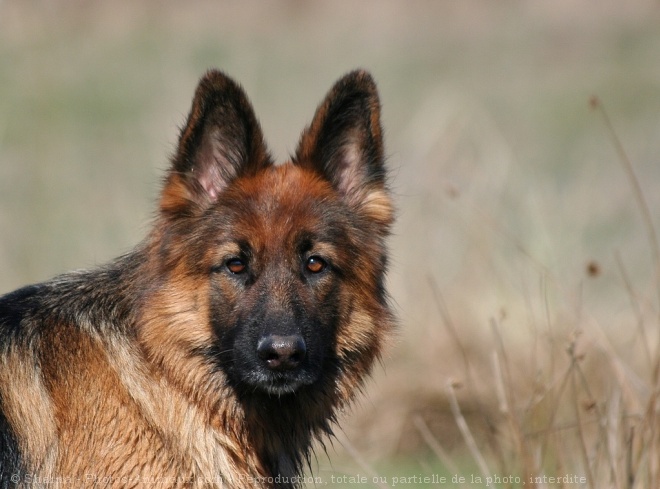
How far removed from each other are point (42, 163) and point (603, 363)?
794cm

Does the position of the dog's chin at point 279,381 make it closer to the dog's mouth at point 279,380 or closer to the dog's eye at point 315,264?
the dog's mouth at point 279,380

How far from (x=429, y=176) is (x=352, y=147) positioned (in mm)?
5593

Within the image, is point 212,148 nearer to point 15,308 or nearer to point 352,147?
point 352,147

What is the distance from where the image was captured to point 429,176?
11.3m

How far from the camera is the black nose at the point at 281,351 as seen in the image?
16.0ft

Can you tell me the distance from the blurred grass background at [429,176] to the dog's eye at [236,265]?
698 mm

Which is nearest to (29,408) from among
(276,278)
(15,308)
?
(15,308)

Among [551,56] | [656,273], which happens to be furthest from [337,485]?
[551,56]

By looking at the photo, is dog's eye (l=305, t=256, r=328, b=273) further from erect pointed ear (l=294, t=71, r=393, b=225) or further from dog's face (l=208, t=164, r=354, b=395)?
erect pointed ear (l=294, t=71, r=393, b=225)

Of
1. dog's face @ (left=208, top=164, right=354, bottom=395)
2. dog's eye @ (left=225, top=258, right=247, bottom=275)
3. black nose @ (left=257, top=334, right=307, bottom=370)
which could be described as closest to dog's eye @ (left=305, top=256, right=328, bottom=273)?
dog's face @ (left=208, top=164, right=354, bottom=395)

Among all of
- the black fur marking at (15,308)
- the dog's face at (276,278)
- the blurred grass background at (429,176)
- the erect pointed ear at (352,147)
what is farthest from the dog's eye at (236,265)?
the black fur marking at (15,308)

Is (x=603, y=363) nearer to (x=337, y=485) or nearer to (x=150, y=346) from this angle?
(x=337, y=485)

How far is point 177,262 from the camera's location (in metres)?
5.26

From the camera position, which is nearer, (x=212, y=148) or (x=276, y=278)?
(x=276, y=278)
